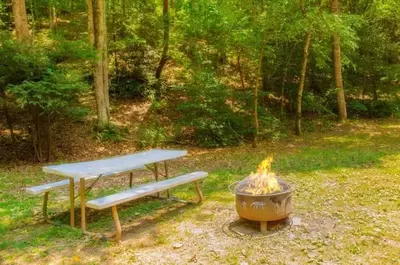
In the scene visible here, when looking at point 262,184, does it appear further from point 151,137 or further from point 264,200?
point 151,137

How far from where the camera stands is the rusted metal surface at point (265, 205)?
4105 millimetres

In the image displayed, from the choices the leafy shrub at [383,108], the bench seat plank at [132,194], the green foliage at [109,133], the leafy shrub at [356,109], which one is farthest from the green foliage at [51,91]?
the leafy shrub at [383,108]

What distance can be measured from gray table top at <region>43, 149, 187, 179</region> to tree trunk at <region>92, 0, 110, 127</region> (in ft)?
17.8

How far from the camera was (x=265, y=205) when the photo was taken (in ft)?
13.5

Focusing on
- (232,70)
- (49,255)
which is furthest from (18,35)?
(232,70)

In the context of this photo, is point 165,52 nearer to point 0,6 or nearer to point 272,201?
point 0,6

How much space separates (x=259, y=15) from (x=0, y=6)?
8.84 meters

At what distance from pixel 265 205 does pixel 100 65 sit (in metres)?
7.83

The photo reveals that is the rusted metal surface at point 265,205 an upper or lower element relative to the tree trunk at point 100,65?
lower

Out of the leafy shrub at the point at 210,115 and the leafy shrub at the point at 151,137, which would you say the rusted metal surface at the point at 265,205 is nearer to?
the leafy shrub at the point at 210,115

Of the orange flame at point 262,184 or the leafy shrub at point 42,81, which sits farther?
the leafy shrub at point 42,81

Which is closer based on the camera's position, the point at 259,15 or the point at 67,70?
the point at 67,70

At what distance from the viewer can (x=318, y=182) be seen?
20.5 feet

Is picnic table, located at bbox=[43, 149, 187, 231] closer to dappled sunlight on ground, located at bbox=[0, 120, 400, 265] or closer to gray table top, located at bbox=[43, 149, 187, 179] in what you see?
gray table top, located at bbox=[43, 149, 187, 179]
